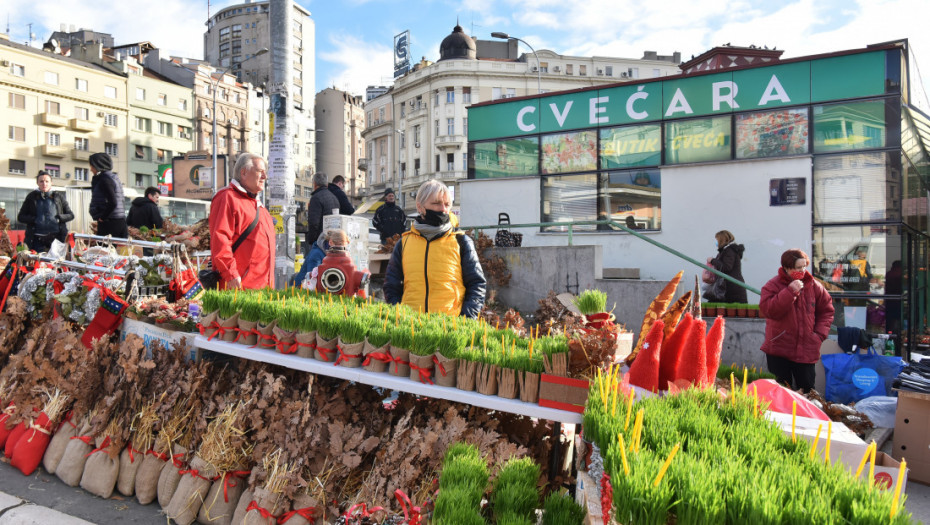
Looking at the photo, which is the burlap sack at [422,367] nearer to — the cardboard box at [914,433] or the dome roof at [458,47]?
the cardboard box at [914,433]

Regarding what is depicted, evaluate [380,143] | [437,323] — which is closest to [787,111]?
[437,323]

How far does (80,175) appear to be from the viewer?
49375mm

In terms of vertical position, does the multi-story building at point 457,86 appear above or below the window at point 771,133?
above

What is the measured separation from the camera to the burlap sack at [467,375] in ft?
9.59

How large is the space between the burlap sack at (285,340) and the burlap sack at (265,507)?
0.88 meters

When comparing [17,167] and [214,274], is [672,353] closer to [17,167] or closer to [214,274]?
[214,274]

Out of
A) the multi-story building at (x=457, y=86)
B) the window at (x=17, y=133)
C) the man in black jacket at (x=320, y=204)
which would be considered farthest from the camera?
the multi-story building at (x=457, y=86)

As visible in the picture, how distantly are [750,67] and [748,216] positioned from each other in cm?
280

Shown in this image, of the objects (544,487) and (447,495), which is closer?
(447,495)

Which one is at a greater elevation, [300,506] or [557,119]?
[557,119]

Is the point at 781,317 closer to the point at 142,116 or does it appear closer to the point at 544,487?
the point at 544,487

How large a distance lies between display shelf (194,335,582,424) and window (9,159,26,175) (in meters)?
52.9

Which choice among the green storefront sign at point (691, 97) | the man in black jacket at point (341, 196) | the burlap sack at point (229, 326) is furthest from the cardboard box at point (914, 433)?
the green storefront sign at point (691, 97)

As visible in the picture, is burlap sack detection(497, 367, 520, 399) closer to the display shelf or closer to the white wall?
the display shelf
